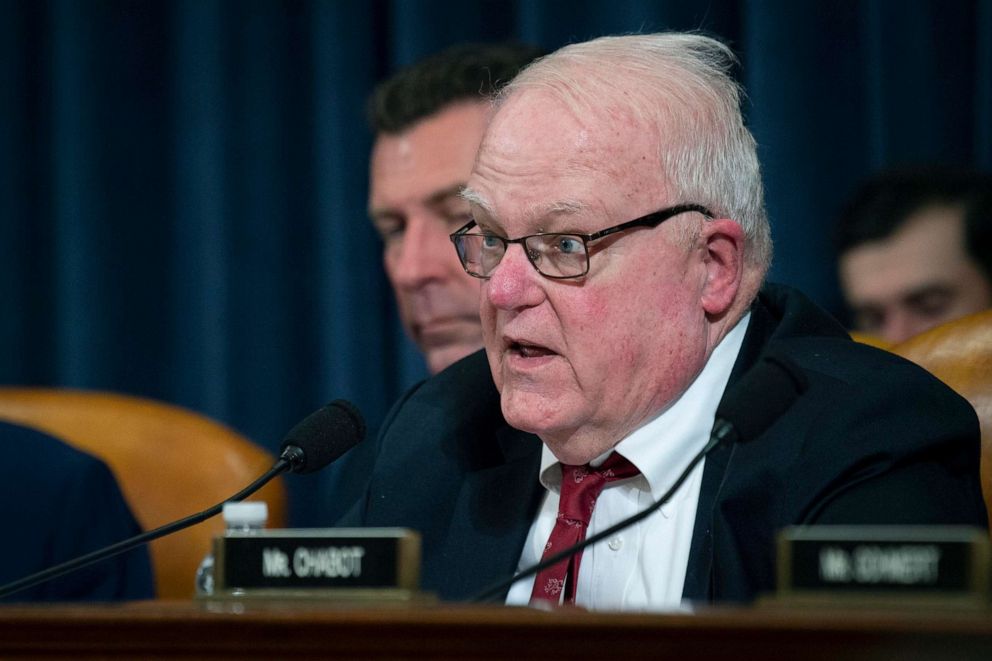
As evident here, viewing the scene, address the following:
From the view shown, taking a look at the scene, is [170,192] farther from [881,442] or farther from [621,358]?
[881,442]

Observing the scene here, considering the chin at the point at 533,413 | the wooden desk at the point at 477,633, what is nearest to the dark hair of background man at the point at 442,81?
the chin at the point at 533,413

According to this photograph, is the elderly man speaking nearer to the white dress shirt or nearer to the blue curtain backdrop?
the white dress shirt

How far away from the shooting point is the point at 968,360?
1.71 meters

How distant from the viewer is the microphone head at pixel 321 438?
143 centimetres

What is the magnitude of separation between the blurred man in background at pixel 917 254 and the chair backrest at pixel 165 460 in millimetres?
1135

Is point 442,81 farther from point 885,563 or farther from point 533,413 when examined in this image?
point 885,563

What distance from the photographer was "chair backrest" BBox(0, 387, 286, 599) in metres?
2.28

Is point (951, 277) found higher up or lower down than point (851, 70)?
lower down

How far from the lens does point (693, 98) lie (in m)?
1.59

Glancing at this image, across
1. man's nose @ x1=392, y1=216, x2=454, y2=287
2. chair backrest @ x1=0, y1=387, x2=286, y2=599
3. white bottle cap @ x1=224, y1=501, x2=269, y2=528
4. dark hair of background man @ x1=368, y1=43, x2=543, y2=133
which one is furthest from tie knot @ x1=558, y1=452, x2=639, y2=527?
dark hair of background man @ x1=368, y1=43, x2=543, y2=133

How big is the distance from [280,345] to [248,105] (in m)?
0.54

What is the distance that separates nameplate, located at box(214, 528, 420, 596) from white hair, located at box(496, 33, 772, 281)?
732 mm

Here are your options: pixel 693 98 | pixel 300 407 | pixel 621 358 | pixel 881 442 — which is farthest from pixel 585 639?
pixel 300 407

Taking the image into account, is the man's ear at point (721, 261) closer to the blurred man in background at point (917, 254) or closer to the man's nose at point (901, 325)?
the blurred man in background at point (917, 254)
